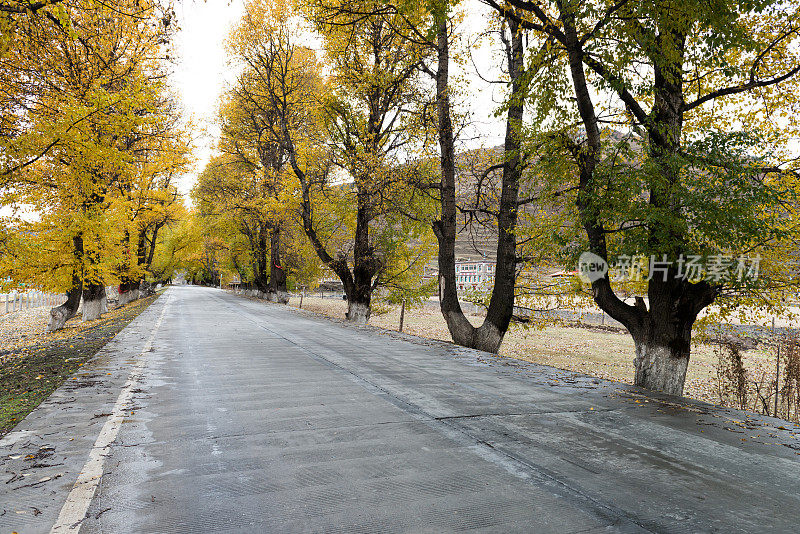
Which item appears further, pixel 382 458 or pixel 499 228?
pixel 499 228

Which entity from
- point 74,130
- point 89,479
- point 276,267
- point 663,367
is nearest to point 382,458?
point 89,479

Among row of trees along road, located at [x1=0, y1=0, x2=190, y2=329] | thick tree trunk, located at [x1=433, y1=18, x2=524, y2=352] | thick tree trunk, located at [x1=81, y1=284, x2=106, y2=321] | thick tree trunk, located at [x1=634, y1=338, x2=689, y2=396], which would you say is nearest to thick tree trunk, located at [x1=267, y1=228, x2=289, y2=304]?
row of trees along road, located at [x1=0, y1=0, x2=190, y2=329]

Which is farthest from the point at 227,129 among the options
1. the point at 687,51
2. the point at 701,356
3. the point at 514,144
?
the point at 701,356

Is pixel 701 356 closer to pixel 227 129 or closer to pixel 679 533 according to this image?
pixel 679 533

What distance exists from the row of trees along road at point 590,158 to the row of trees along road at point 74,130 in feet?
18.4

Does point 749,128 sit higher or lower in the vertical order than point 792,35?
lower

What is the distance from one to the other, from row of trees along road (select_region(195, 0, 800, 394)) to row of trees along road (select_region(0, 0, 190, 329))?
18.4 feet

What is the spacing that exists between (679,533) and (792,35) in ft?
33.5

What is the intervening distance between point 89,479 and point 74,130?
1148 cm

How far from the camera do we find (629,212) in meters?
7.45

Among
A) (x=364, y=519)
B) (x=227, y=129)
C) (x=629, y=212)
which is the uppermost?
(x=227, y=129)

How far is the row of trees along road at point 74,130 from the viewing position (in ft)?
34.8

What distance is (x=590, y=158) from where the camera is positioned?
348 inches

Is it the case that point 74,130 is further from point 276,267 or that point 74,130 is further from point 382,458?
point 276,267
